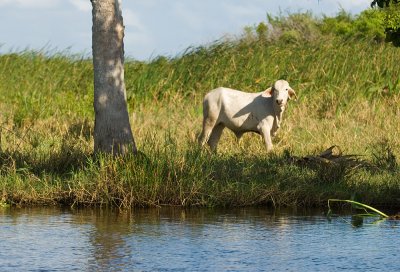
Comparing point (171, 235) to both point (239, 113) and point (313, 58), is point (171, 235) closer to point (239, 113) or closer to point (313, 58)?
point (239, 113)

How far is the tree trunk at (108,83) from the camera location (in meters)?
14.2

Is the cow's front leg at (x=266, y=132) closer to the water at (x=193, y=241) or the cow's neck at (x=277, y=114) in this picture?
the cow's neck at (x=277, y=114)

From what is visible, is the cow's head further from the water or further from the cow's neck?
the water

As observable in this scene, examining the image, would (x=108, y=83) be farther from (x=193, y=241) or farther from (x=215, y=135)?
(x=193, y=241)

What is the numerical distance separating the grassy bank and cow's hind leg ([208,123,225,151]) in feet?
0.61

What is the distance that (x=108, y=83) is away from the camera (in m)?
14.3

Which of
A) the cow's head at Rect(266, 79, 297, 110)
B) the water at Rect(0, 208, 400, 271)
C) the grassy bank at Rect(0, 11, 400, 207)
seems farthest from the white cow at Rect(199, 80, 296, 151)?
the water at Rect(0, 208, 400, 271)

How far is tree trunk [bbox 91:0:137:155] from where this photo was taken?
1420cm

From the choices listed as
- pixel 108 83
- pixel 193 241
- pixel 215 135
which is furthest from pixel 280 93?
pixel 193 241

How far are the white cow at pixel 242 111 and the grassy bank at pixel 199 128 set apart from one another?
410 mm

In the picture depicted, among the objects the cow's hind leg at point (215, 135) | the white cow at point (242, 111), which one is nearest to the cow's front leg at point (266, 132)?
the white cow at point (242, 111)

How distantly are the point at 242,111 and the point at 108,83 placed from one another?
3459mm

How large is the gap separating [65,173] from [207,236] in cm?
372

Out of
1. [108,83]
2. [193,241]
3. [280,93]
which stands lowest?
[193,241]
